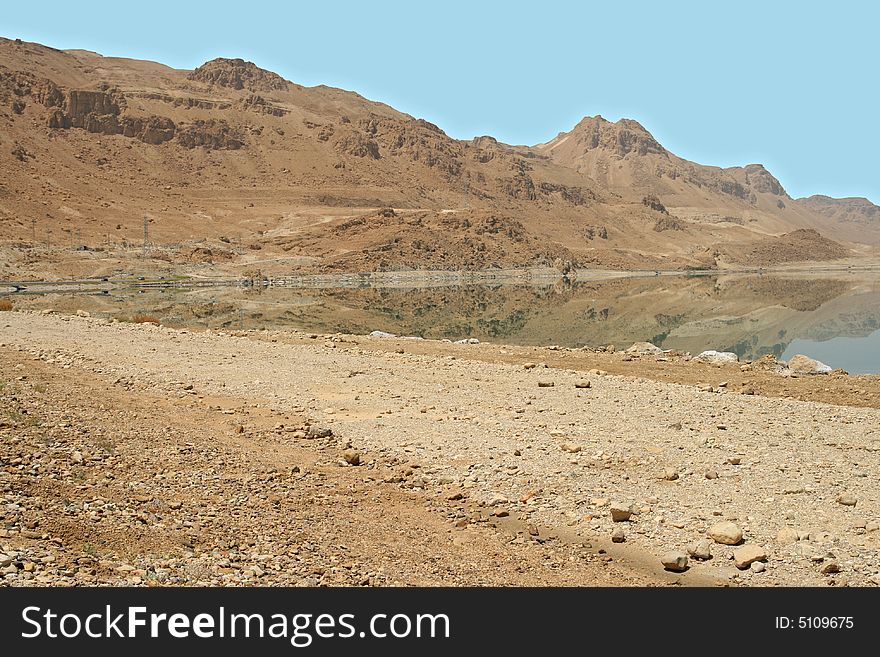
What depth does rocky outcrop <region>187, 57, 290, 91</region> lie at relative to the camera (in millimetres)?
186750

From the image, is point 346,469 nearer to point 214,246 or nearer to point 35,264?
point 35,264

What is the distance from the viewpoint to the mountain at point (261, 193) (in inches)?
3342

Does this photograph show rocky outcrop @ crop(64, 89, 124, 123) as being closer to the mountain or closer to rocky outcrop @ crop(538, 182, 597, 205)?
the mountain

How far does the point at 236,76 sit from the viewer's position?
18738cm

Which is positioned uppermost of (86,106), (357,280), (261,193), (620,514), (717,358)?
(86,106)

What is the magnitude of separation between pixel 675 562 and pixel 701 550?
328 mm

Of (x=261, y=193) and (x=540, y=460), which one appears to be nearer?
(x=540, y=460)

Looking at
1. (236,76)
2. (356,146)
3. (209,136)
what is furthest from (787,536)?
(236,76)

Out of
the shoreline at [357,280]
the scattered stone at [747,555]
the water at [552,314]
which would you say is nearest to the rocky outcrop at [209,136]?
the shoreline at [357,280]

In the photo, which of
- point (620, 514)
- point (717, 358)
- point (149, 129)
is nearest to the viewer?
point (620, 514)

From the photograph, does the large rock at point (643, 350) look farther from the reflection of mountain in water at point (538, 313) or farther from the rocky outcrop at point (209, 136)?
the rocky outcrop at point (209, 136)

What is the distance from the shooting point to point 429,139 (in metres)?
166

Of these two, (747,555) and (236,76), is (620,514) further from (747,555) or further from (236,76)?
(236,76)
